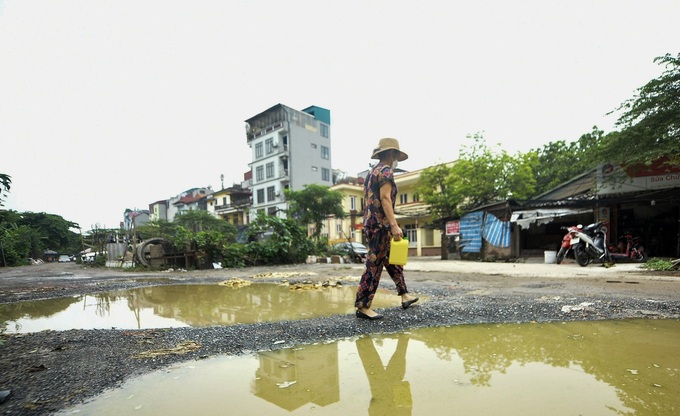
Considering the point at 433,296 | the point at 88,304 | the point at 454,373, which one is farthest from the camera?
the point at 88,304

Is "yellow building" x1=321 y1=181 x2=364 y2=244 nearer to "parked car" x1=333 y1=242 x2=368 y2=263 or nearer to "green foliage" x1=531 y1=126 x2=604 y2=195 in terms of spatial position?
"parked car" x1=333 y1=242 x2=368 y2=263

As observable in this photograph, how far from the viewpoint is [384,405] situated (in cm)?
143

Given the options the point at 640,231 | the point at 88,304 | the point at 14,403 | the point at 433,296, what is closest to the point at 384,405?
the point at 14,403

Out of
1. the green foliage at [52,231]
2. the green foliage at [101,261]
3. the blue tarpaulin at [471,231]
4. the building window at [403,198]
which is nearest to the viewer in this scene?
the blue tarpaulin at [471,231]

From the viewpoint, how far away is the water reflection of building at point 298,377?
1.53 metres

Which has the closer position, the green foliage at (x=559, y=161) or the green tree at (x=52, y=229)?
the green foliage at (x=559, y=161)

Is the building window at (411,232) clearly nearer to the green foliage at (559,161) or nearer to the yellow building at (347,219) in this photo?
the yellow building at (347,219)

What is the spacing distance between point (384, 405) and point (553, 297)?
10.5ft

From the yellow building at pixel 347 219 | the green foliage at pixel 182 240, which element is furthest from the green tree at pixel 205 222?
the green foliage at pixel 182 240

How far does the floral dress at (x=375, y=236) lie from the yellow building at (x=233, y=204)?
3525cm

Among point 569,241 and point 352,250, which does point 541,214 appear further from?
point 352,250

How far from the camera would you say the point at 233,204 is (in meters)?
38.5

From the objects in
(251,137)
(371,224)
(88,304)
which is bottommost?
(88,304)

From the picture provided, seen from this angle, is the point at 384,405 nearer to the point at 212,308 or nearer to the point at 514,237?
the point at 212,308
